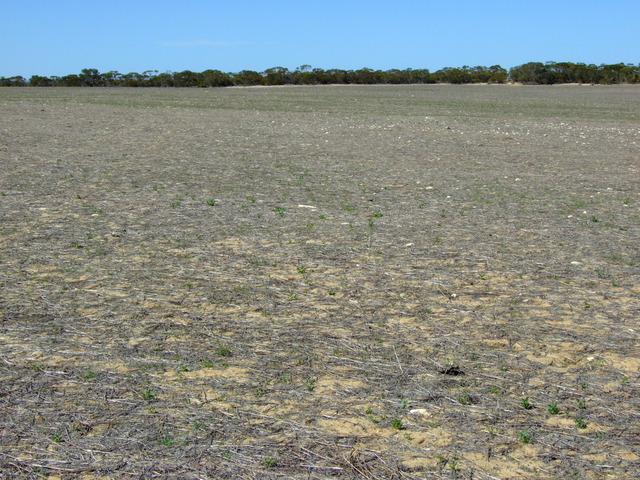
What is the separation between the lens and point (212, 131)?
27375 mm

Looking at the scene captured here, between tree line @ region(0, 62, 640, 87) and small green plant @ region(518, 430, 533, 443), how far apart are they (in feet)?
334

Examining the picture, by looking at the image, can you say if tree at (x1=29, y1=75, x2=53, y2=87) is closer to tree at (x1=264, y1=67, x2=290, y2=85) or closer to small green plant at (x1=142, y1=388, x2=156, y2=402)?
tree at (x1=264, y1=67, x2=290, y2=85)

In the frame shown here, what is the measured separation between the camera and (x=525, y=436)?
15.1 ft

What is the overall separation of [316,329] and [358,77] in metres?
117

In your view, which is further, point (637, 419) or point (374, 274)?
point (374, 274)

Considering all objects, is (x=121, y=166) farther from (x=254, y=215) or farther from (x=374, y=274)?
(x=374, y=274)

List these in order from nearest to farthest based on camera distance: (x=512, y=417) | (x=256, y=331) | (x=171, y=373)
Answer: (x=512, y=417)
(x=171, y=373)
(x=256, y=331)

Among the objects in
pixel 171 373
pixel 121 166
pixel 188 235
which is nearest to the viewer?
pixel 171 373

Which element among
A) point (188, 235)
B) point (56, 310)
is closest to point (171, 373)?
point (56, 310)

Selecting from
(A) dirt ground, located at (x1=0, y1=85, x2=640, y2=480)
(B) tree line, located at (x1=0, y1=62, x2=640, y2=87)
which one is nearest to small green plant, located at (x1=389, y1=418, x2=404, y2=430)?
(A) dirt ground, located at (x1=0, y1=85, x2=640, y2=480)

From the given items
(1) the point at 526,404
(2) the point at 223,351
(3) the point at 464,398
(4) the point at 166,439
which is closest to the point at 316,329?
(2) the point at 223,351

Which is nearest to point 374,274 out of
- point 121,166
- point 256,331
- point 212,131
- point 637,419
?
point 256,331

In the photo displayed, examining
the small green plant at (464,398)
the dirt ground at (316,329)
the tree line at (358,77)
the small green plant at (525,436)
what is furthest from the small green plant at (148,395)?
the tree line at (358,77)

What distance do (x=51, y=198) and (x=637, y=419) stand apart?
10.3 meters
